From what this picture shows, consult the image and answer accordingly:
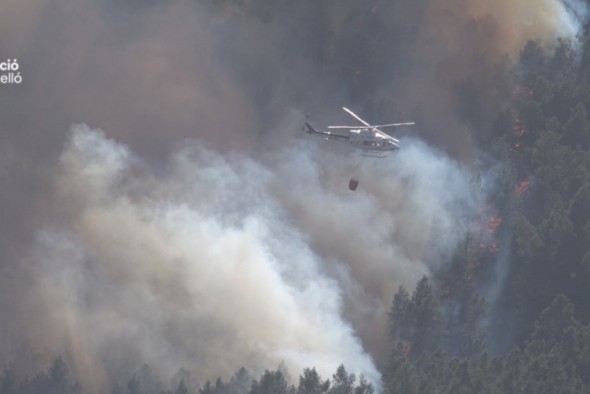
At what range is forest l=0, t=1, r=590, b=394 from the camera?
16938 cm

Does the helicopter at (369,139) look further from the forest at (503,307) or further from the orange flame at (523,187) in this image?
the orange flame at (523,187)

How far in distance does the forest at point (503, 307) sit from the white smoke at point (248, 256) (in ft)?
7.47

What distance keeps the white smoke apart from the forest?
2.28 m

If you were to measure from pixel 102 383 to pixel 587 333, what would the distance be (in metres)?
39.9

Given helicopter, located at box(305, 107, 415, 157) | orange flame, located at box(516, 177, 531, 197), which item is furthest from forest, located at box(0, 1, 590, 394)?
helicopter, located at box(305, 107, 415, 157)

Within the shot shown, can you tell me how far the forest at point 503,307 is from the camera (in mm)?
169375

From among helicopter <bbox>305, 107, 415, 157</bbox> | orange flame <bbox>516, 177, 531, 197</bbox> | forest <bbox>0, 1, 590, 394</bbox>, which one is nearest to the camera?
forest <bbox>0, 1, 590, 394</bbox>

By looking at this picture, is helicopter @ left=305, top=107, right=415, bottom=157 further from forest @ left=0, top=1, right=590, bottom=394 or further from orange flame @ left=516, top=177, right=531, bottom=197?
orange flame @ left=516, top=177, right=531, bottom=197

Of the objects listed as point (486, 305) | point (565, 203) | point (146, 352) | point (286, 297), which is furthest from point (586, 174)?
point (146, 352)

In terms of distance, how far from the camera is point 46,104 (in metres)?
197

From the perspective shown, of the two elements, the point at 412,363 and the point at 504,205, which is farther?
the point at 504,205

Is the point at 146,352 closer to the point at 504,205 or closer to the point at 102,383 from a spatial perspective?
the point at 102,383

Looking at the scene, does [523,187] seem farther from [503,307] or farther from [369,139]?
[369,139]

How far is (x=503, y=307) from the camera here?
607 feet
